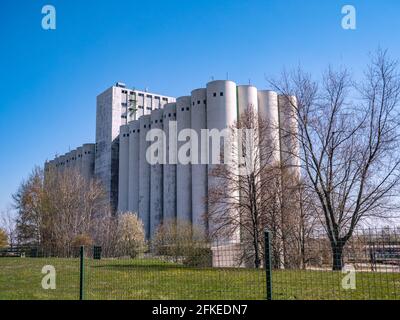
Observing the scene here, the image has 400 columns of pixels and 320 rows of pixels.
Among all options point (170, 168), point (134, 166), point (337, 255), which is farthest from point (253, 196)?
point (134, 166)

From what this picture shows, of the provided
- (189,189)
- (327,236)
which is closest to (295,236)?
(327,236)

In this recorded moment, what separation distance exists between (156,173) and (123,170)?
39.0 feet

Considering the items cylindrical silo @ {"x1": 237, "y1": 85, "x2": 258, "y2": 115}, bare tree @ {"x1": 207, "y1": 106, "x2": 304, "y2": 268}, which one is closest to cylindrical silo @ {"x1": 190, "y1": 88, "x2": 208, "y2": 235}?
cylindrical silo @ {"x1": 237, "y1": 85, "x2": 258, "y2": 115}

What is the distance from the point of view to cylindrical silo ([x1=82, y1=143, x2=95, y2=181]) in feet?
301

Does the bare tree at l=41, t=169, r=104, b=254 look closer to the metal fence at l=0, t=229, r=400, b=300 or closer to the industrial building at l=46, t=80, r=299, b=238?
the industrial building at l=46, t=80, r=299, b=238

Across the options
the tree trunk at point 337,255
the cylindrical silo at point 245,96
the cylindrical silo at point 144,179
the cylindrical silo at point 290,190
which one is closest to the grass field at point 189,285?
the tree trunk at point 337,255

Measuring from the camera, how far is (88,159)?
303 feet

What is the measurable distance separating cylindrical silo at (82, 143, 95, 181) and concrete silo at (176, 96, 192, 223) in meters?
33.5

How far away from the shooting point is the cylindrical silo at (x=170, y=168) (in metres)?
67.8

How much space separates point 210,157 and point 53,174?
22577 millimetres

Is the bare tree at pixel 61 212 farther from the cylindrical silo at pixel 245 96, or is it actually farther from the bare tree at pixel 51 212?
the cylindrical silo at pixel 245 96

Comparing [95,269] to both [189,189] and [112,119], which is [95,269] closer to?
[189,189]

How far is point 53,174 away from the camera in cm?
4647

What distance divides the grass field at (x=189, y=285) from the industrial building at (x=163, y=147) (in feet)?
119
